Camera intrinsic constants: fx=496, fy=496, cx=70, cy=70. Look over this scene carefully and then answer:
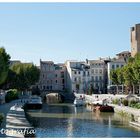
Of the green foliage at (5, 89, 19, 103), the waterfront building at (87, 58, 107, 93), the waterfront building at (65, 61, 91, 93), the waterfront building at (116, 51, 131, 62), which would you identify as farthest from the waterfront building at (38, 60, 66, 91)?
the green foliage at (5, 89, 19, 103)

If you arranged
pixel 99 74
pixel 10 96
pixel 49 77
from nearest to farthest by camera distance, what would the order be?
pixel 10 96
pixel 99 74
pixel 49 77

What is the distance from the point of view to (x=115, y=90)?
12525 cm

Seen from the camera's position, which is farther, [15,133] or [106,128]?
[106,128]

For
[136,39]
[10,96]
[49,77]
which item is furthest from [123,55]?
[10,96]

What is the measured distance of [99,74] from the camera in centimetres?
14575

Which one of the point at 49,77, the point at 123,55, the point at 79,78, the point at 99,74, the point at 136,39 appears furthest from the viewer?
the point at 49,77

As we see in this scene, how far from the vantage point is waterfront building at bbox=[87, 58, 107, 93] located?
475 ft

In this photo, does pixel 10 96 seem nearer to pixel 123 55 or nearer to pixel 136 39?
pixel 136 39

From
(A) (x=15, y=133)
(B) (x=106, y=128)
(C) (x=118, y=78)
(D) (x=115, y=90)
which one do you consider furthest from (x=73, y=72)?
(A) (x=15, y=133)

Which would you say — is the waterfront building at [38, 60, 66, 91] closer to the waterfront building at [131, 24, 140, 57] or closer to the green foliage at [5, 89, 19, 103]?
the waterfront building at [131, 24, 140, 57]

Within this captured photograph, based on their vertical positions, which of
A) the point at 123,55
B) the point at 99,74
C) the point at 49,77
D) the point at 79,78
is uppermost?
the point at 123,55

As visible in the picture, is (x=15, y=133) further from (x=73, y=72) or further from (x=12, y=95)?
(x=73, y=72)

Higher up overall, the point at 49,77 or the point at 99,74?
the point at 99,74

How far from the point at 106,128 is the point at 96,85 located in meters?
97.0
